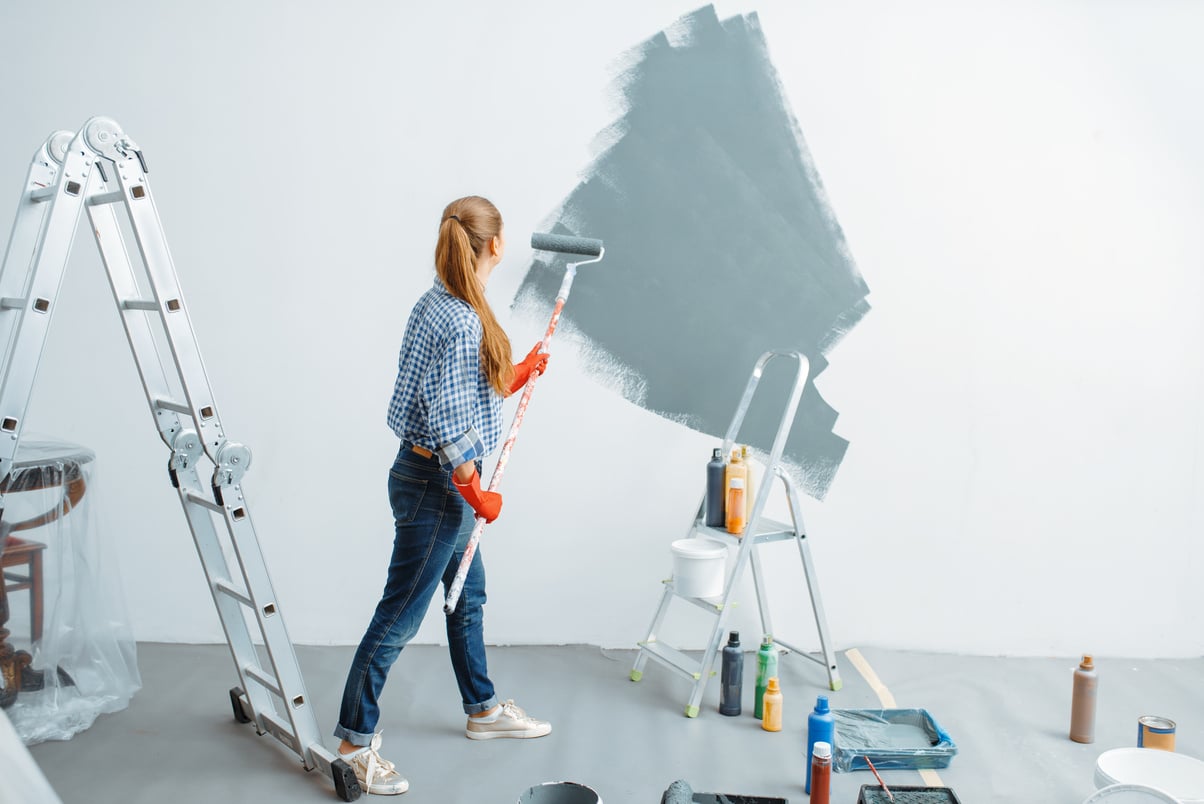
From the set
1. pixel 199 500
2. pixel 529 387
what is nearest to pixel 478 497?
pixel 529 387

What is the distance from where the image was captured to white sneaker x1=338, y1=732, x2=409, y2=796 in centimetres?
212

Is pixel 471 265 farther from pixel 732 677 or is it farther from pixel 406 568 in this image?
pixel 732 677

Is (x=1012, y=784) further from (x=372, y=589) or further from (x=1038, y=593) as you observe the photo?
(x=372, y=589)

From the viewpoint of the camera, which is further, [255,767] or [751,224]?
[751,224]

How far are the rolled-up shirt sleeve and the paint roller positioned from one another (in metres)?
0.22

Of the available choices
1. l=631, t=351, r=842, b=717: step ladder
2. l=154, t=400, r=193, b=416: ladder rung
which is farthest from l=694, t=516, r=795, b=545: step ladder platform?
l=154, t=400, r=193, b=416: ladder rung

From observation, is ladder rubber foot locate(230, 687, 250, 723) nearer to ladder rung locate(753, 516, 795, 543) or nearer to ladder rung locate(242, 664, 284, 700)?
ladder rung locate(242, 664, 284, 700)

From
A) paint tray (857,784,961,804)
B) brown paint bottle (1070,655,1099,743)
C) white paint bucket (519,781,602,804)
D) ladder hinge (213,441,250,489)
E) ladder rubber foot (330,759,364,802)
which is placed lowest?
brown paint bottle (1070,655,1099,743)

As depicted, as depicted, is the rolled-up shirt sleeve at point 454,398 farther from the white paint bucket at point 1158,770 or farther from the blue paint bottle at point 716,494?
the white paint bucket at point 1158,770

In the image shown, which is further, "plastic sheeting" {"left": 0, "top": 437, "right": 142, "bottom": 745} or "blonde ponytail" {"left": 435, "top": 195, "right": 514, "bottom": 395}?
"plastic sheeting" {"left": 0, "top": 437, "right": 142, "bottom": 745}

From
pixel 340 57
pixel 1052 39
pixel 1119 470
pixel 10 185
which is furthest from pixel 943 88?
pixel 10 185

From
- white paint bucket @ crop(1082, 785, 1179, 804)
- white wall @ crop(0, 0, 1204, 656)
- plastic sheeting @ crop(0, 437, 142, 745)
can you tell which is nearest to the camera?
white paint bucket @ crop(1082, 785, 1179, 804)

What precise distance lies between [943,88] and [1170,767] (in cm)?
205

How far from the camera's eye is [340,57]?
9.63 feet
